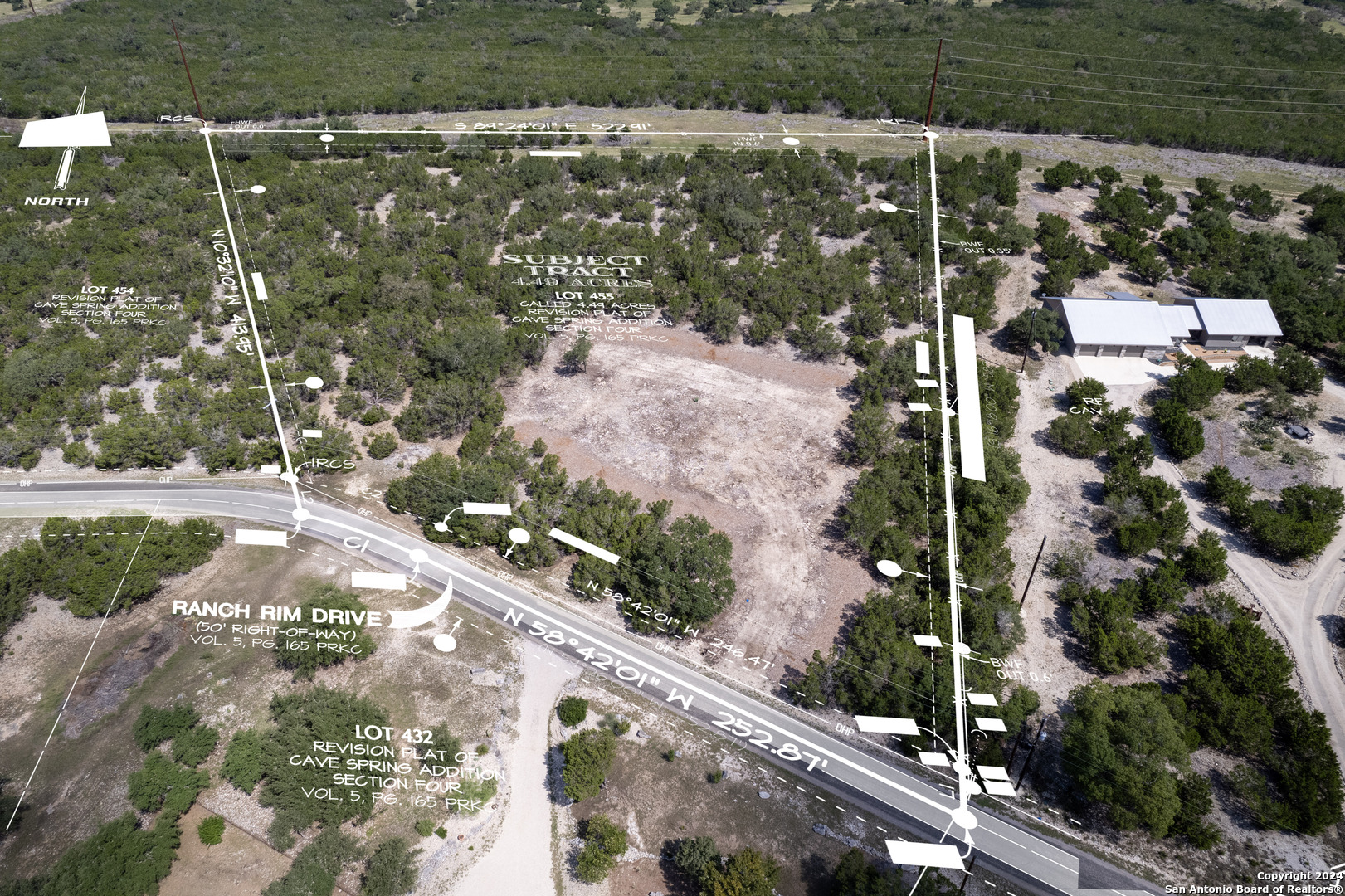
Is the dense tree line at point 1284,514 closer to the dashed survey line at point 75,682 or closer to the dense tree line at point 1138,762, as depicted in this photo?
the dense tree line at point 1138,762

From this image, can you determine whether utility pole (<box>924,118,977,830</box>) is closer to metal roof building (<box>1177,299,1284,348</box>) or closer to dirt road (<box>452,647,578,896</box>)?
dirt road (<box>452,647,578,896</box>)

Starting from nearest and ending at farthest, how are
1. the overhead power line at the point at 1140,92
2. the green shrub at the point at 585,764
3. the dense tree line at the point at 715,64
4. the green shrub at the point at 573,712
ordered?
the green shrub at the point at 585,764 → the green shrub at the point at 573,712 → the dense tree line at the point at 715,64 → the overhead power line at the point at 1140,92

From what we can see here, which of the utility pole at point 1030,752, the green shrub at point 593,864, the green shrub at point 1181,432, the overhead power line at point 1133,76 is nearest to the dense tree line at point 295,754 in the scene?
the green shrub at point 593,864

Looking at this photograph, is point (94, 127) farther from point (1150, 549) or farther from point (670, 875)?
point (1150, 549)

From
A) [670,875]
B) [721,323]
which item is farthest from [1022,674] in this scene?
[721,323]

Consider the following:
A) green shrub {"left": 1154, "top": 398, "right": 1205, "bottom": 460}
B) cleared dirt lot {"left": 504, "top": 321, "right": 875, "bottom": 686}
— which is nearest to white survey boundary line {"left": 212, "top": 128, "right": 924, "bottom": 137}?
cleared dirt lot {"left": 504, "top": 321, "right": 875, "bottom": 686}

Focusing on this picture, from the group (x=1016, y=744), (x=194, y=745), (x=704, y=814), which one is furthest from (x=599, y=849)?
(x=1016, y=744)

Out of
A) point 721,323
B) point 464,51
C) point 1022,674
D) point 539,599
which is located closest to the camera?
point 1022,674
